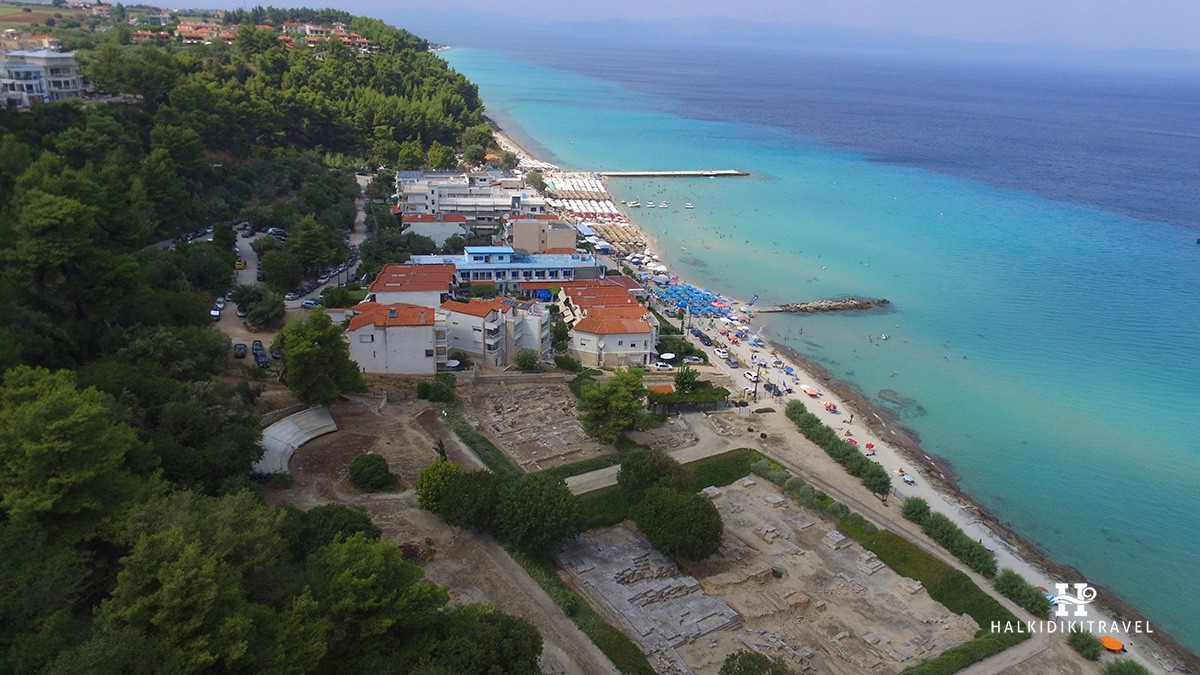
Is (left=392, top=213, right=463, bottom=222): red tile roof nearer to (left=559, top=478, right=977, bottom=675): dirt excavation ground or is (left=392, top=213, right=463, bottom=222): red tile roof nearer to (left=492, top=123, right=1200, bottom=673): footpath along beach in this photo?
(left=492, top=123, right=1200, bottom=673): footpath along beach

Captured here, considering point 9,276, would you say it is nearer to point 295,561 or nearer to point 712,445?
point 295,561

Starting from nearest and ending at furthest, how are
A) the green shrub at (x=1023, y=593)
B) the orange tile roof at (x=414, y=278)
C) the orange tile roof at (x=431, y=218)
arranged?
1. the green shrub at (x=1023, y=593)
2. the orange tile roof at (x=414, y=278)
3. the orange tile roof at (x=431, y=218)

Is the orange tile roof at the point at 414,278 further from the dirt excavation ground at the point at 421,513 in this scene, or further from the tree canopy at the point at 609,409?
the tree canopy at the point at 609,409

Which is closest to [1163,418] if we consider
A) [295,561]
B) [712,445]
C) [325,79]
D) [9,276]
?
[712,445]

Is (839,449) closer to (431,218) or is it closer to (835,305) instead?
(835,305)

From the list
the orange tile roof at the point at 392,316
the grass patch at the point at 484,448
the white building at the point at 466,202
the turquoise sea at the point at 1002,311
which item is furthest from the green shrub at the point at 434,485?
the white building at the point at 466,202

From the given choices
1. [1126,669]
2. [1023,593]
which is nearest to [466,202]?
[1023,593]

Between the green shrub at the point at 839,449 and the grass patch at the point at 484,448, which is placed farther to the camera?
the green shrub at the point at 839,449
